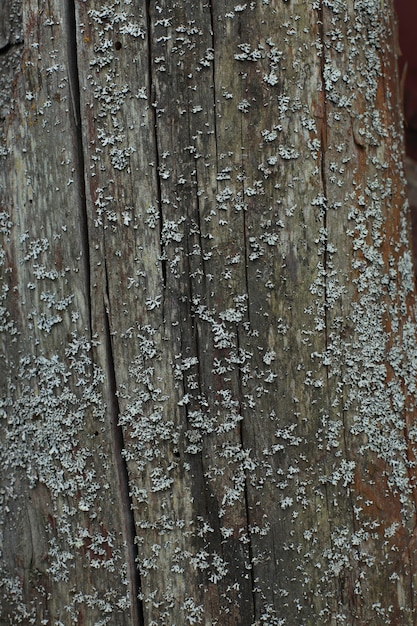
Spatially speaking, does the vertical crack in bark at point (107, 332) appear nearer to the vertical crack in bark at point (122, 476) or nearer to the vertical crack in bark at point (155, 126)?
the vertical crack in bark at point (122, 476)

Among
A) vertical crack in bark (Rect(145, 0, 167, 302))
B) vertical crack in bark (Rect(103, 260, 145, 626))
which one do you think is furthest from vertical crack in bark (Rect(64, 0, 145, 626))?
vertical crack in bark (Rect(145, 0, 167, 302))

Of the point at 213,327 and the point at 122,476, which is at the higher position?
the point at 213,327

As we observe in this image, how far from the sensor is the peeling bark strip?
4.28 feet

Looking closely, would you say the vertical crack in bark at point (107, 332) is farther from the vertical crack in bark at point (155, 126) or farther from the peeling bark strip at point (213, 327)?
the vertical crack in bark at point (155, 126)

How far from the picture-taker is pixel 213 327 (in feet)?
4.32

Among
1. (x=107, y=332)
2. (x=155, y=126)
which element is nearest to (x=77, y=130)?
(x=155, y=126)

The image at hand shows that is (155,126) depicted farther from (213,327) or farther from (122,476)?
(122,476)

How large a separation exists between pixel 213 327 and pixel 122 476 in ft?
1.25

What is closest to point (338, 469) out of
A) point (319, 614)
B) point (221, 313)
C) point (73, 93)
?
point (319, 614)

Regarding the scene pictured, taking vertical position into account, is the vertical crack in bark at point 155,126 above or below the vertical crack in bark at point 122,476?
above

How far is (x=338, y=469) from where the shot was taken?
1.33 m

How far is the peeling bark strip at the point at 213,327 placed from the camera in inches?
51.4

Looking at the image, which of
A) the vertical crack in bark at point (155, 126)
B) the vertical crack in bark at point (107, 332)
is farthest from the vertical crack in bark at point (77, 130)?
the vertical crack in bark at point (155, 126)

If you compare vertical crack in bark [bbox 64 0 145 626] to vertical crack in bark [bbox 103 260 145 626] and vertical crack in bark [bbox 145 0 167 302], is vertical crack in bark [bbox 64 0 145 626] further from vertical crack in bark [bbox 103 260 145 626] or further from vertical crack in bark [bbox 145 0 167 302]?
vertical crack in bark [bbox 145 0 167 302]
